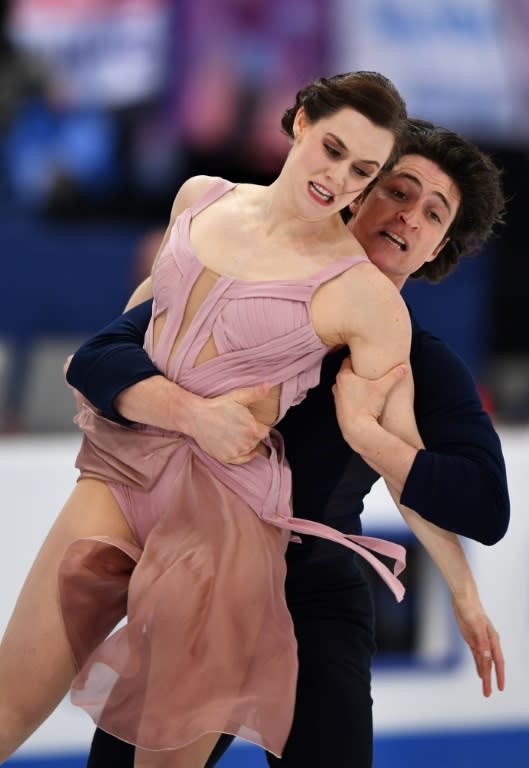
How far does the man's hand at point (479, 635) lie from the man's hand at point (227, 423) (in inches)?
21.0

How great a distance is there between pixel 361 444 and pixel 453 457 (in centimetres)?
18

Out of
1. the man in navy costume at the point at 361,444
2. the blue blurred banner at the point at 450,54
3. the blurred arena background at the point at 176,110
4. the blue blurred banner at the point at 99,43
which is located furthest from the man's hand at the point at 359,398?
the blue blurred banner at the point at 99,43

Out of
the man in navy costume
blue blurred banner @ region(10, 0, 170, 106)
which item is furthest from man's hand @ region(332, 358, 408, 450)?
blue blurred banner @ region(10, 0, 170, 106)

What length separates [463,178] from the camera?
242cm

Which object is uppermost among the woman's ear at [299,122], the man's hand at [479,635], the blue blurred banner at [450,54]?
the woman's ear at [299,122]

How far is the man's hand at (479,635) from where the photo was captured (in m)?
2.38

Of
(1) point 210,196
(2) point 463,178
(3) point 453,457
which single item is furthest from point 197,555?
(2) point 463,178

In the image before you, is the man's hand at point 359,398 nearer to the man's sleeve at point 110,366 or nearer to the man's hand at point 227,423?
the man's hand at point 227,423

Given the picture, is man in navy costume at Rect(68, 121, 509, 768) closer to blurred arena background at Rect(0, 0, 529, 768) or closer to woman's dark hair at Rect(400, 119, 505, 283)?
woman's dark hair at Rect(400, 119, 505, 283)

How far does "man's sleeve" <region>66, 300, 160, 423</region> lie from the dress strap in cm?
25

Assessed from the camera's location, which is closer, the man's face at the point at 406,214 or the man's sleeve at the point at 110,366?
the man's sleeve at the point at 110,366

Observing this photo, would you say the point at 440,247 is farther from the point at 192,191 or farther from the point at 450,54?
the point at 450,54

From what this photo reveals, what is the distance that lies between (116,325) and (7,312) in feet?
14.0

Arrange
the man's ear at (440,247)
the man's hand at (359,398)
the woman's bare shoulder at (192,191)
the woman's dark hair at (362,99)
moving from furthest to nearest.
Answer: the man's ear at (440,247) → the woman's bare shoulder at (192,191) → the man's hand at (359,398) → the woman's dark hair at (362,99)
